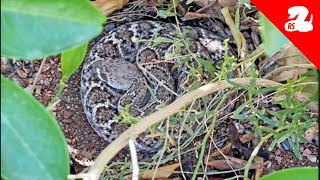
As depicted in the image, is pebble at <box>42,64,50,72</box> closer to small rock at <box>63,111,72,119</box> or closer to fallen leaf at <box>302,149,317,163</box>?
small rock at <box>63,111,72,119</box>

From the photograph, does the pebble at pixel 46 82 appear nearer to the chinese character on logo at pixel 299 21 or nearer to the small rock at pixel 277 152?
the small rock at pixel 277 152

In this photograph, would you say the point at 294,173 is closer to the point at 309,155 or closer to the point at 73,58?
the point at 73,58

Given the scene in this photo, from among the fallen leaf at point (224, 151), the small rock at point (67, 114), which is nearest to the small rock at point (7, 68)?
the small rock at point (67, 114)

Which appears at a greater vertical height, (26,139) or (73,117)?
(26,139)

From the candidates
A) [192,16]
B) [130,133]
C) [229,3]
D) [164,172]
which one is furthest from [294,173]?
[192,16]

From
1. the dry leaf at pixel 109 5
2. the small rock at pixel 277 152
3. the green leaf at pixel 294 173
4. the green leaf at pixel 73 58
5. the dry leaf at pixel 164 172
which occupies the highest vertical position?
the dry leaf at pixel 109 5

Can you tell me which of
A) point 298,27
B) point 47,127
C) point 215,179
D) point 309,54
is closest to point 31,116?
point 47,127

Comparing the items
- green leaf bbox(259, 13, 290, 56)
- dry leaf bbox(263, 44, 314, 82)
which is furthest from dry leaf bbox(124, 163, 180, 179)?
green leaf bbox(259, 13, 290, 56)
